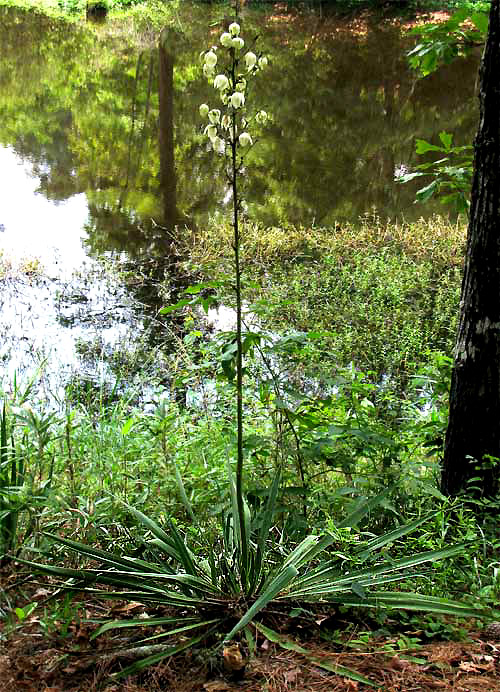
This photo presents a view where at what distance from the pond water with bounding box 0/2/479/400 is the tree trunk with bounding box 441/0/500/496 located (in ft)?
9.86

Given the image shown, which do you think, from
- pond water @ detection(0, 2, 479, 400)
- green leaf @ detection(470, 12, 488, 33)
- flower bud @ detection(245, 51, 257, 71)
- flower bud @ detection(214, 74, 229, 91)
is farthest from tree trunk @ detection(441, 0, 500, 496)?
pond water @ detection(0, 2, 479, 400)

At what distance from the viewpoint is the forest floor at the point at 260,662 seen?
6.40 feet

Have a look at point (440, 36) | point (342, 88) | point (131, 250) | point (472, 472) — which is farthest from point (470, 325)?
point (342, 88)

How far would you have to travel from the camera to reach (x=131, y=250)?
30.0ft

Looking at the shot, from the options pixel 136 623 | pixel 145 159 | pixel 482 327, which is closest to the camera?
pixel 136 623

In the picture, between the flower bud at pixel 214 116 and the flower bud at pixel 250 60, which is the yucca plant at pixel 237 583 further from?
the flower bud at pixel 250 60

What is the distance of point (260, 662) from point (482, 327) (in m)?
1.77

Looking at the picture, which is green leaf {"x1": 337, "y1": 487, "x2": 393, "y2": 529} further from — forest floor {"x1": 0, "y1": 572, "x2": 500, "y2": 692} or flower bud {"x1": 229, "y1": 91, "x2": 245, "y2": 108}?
flower bud {"x1": 229, "y1": 91, "x2": 245, "y2": 108}

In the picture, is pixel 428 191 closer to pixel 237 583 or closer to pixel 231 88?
pixel 231 88

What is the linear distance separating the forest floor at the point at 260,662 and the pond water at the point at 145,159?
3.91 metres

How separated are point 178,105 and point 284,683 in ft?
48.0

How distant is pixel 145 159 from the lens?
12.6 metres

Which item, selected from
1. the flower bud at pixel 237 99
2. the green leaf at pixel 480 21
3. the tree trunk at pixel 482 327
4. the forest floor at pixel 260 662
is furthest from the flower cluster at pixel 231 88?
the forest floor at pixel 260 662

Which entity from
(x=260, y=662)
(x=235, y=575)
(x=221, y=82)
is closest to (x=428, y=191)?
(x=221, y=82)
